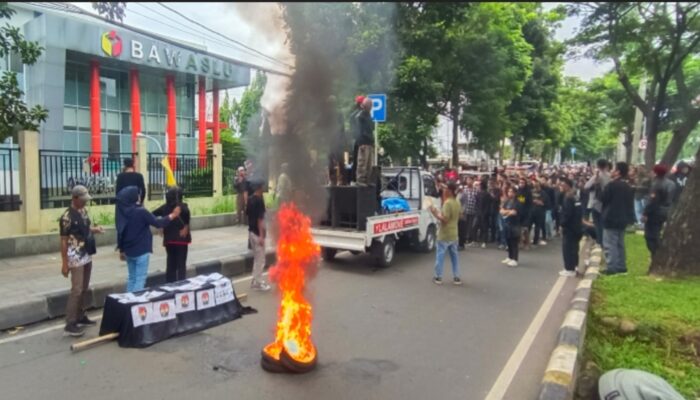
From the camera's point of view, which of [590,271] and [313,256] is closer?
[313,256]

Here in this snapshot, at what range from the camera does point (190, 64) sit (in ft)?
73.8

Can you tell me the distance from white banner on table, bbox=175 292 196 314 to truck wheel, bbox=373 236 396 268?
400cm

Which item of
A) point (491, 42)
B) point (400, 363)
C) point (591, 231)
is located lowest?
point (400, 363)

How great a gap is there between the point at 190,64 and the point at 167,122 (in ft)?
15.5

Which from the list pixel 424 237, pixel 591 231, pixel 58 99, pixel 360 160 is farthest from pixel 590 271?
pixel 58 99

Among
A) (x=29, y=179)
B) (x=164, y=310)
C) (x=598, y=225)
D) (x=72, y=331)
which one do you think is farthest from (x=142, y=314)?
(x=598, y=225)

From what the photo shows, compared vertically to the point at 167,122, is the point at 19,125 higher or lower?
lower

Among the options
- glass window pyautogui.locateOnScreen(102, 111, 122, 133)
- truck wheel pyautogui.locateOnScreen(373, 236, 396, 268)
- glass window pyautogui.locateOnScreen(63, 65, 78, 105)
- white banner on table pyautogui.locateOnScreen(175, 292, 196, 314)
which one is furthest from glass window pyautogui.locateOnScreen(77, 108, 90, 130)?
white banner on table pyautogui.locateOnScreen(175, 292, 196, 314)

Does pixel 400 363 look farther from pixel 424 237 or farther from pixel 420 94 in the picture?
pixel 420 94

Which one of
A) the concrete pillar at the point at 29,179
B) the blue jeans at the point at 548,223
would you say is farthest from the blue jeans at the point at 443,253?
the concrete pillar at the point at 29,179

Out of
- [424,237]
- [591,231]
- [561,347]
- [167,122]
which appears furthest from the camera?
[167,122]

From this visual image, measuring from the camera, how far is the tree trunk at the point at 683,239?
6965 mm

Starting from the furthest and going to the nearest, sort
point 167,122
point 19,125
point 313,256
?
point 167,122, point 19,125, point 313,256

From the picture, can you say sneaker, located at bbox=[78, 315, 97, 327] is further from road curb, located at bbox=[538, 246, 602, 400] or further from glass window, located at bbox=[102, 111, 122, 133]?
glass window, located at bbox=[102, 111, 122, 133]
